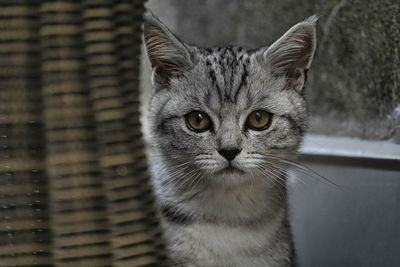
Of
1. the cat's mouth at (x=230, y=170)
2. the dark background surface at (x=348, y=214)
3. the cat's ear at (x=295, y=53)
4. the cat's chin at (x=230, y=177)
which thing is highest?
the cat's ear at (x=295, y=53)

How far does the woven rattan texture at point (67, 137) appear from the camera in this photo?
876 mm

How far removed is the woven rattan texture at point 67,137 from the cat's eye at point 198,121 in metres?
0.51

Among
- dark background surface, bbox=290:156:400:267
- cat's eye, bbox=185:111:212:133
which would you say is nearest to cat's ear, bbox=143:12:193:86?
Result: cat's eye, bbox=185:111:212:133

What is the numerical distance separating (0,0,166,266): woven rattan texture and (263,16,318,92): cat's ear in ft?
2.18

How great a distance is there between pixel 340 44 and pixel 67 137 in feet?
4.44

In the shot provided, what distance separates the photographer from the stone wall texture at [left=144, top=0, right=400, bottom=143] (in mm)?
1752

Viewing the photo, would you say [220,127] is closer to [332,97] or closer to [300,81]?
[300,81]

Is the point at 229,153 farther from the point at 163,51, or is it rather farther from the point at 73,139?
the point at 73,139

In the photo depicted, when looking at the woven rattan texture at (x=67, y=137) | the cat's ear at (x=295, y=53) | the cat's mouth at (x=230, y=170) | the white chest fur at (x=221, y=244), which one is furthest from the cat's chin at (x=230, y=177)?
the woven rattan texture at (x=67, y=137)

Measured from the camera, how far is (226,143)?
1370 mm

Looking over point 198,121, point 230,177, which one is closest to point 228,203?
point 230,177

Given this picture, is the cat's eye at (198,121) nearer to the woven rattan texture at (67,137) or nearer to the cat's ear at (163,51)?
Result: the cat's ear at (163,51)

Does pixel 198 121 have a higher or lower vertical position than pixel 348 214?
higher

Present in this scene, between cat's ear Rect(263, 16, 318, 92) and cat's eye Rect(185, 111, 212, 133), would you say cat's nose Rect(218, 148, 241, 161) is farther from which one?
cat's ear Rect(263, 16, 318, 92)
